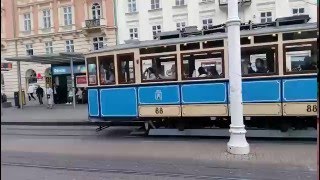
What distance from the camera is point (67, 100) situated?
91.8ft

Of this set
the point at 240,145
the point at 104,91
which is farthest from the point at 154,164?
the point at 104,91

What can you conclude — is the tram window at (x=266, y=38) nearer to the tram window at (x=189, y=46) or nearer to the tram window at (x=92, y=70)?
the tram window at (x=189, y=46)

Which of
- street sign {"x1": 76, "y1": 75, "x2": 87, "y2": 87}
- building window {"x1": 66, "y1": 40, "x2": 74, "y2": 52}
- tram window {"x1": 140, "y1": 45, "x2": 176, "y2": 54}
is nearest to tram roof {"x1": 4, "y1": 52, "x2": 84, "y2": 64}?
street sign {"x1": 76, "y1": 75, "x2": 87, "y2": 87}

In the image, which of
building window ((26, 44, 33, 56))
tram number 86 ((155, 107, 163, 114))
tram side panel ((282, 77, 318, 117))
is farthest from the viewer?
building window ((26, 44, 33, 56))

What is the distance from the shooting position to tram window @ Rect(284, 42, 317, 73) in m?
9.27

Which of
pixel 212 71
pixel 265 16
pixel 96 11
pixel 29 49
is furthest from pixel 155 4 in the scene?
pixel 212 71

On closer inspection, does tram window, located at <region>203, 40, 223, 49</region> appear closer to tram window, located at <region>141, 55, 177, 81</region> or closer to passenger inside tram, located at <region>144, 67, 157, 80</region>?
tram window, located at <region>141, 55, 177, 81</region>

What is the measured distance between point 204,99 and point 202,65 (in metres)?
0.91

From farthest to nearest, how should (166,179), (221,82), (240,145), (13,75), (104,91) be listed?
1. (13,75)
2. (104,91)
3. (221,82)
4. (240,145)
5. (166,179)

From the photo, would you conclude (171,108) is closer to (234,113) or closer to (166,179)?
(234,113)

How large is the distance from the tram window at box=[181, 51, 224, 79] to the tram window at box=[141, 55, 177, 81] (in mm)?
332

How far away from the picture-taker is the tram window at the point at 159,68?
10664 millimetres

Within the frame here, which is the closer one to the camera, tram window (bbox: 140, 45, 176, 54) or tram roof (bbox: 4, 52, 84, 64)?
tram window (bbox: 140, 45, 176, 54)

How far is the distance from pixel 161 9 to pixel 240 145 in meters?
28.0
